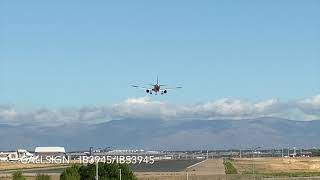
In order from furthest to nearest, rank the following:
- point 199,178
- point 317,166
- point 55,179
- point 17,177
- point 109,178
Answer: point 317,166 → point 199,178 → point 55,179 → point 109,178 → point 17,177

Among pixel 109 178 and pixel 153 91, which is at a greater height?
pixel 153 91

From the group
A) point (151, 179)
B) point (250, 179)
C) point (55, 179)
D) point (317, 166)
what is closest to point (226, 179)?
point (250, 179)

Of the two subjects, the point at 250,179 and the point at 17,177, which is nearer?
the point at 17,177

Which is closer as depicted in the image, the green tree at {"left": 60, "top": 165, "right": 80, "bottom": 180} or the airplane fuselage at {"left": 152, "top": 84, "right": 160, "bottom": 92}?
the airplane fuselage at {"left": 152, "top": 84, "right": 160, "bottom": 92}

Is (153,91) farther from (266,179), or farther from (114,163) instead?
(266,179)

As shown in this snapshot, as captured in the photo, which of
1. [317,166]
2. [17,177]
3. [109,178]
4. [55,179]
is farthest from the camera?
[317,166]

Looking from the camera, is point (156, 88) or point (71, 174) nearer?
point (156, 88)

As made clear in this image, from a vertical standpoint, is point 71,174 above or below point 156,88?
below

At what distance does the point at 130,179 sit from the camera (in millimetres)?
83875

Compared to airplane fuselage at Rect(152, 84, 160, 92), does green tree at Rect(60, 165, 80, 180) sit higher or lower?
lower

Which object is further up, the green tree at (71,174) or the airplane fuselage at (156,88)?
the airplane fuselage at (156,88)

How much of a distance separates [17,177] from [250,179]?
66.7 m

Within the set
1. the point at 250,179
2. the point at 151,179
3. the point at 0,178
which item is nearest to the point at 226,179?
the point at 250,179

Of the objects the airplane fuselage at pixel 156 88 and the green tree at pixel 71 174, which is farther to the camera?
the green tree at pixel 71 174
